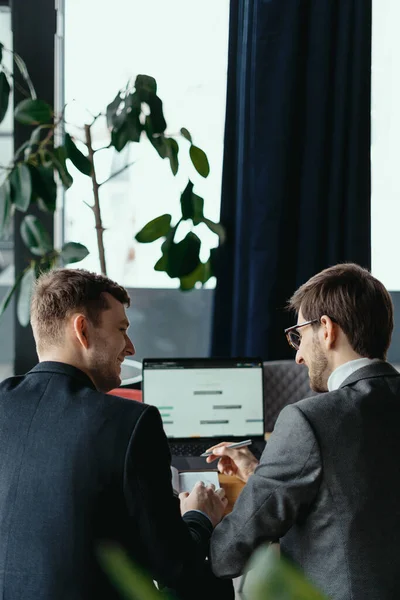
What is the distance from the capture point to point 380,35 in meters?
3.02

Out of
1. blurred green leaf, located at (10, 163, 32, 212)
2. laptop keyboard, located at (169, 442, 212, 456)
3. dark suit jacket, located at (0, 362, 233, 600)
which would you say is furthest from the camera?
blurred green leaf, located at (10, 163, 32, 212)

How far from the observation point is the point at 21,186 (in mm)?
2428

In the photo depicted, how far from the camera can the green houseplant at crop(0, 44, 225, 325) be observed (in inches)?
96.3

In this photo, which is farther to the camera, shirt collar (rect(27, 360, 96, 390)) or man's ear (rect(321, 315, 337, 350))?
man's ear (rect(321, 315, 337, 350))

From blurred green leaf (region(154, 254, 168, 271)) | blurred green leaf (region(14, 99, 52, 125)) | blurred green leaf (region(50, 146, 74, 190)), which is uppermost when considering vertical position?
blurred green leaf (region(14, 99, 52, 125))

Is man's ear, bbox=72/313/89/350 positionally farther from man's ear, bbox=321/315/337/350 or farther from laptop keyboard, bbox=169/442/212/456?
laptop keyboard, bbox=169/442/212/456

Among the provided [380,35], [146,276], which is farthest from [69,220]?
[380,35]

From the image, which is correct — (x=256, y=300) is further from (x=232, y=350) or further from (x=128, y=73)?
(x=128, y=73)

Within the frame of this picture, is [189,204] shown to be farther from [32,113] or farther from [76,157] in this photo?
[32,113]

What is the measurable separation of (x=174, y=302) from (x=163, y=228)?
573mm

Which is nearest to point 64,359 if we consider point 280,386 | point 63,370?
point 63,370

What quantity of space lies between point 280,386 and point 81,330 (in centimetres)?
124

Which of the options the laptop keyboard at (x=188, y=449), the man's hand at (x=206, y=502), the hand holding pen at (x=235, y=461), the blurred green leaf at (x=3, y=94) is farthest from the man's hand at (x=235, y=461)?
the blurred green leaf at (x=3, y=94)

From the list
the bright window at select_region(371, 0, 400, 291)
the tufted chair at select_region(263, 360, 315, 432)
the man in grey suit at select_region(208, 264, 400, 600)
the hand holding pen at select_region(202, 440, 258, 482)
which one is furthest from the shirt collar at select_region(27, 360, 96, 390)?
the bright window at select_region(371, 0, 400, 291)
